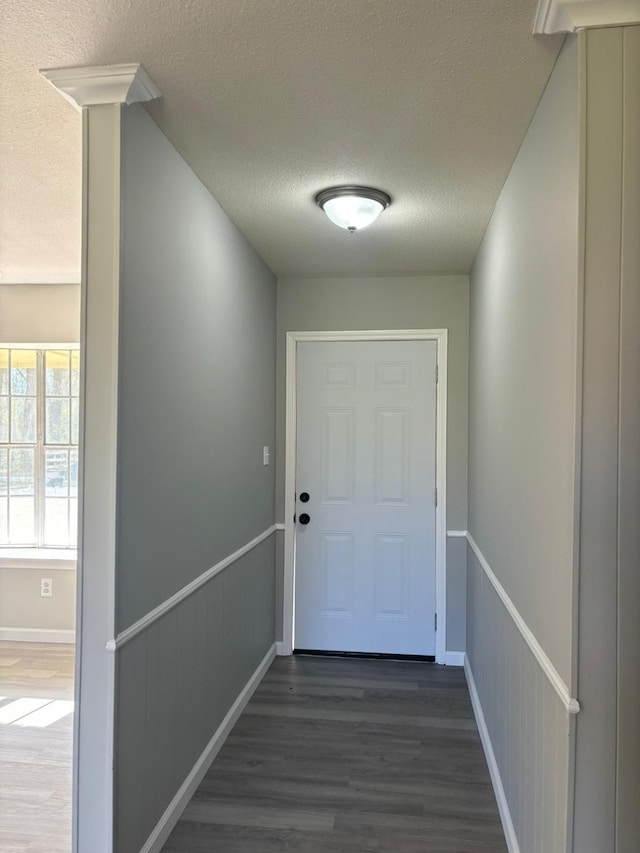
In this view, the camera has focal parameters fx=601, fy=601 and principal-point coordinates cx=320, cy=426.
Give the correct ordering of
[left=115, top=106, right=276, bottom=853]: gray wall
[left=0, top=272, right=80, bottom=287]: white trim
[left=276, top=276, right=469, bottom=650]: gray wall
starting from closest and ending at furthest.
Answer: [left=115, top=106, right=276, bottom=853]: gray wall
[left=276, top=276, right=469, bottom=650]: gray wall
[left=0, top=272, right=80, bottom=287]: white trim

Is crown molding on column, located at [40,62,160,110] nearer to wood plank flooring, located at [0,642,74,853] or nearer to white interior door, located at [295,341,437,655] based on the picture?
white interior door, located at [295,341,437,655]

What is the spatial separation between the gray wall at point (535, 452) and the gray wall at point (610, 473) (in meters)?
0.04

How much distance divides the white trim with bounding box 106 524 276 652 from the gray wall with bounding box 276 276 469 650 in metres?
1.02

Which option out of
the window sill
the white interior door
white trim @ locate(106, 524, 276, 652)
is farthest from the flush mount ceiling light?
the window sill

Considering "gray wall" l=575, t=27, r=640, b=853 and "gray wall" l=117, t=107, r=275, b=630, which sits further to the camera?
"gray wall" l=117, t=107, r=275, b=630

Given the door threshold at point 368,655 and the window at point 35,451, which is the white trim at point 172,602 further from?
the window at point 35,451

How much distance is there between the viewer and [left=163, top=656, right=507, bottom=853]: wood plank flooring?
214 centimetres

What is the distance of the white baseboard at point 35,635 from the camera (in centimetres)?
418

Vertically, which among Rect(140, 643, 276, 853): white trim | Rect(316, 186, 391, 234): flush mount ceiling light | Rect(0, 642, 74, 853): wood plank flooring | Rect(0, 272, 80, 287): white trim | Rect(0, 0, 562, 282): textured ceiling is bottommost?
Rect(0, 642, 74, 853): wood plank flooring

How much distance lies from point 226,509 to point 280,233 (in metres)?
1.41

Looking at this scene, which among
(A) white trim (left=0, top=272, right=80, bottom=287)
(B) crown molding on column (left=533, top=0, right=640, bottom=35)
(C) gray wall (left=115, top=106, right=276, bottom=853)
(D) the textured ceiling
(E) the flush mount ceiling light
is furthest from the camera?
(A) white trim (left=0, top=272, right=80, bottom=287)

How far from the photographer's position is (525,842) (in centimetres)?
185

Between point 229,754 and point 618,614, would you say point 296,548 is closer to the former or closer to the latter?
point 229,754

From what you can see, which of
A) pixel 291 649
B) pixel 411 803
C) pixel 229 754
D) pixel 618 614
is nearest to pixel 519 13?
pixel 618 614
